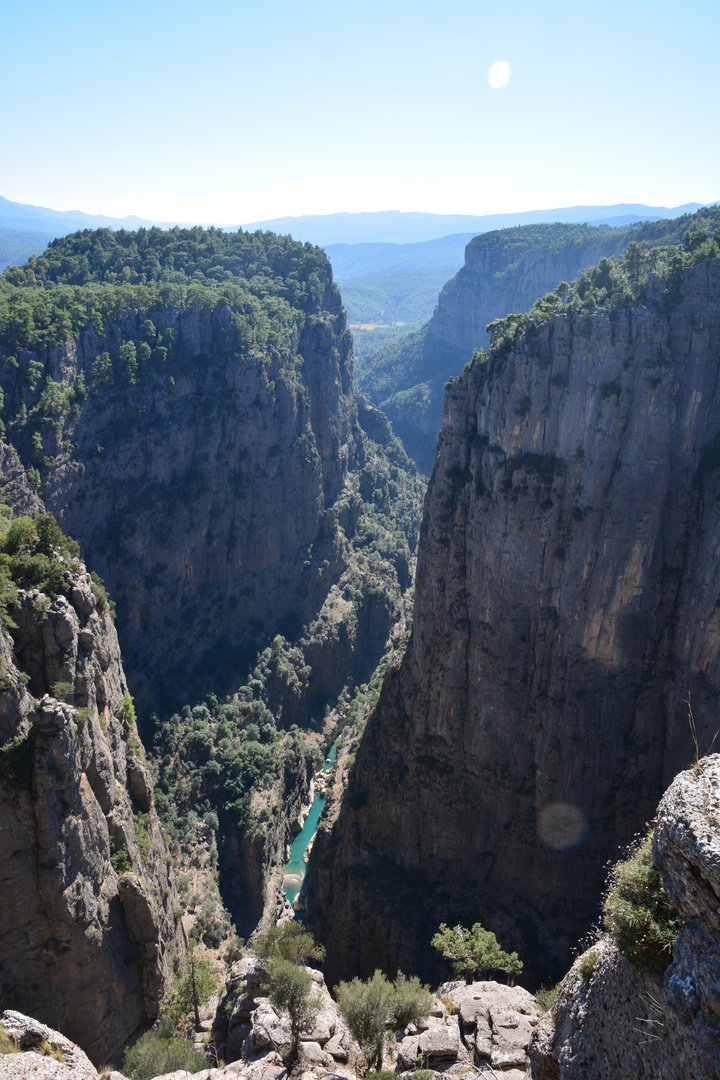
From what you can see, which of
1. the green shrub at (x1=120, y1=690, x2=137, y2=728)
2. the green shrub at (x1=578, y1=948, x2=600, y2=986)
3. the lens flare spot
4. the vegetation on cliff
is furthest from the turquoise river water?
the vegetation on cliff

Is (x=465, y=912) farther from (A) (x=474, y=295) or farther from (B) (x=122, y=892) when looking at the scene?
(A) (x=474, y=295)

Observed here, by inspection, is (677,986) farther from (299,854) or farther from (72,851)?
(299,854)

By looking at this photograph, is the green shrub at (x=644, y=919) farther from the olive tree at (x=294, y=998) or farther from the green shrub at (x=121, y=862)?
the green shrub at (x=121, y=862)

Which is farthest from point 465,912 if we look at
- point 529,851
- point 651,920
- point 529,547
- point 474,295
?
point 474,295

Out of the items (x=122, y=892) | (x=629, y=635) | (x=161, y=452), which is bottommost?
(x=122, y=892)

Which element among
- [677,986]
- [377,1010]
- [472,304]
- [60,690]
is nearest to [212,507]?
[60,690]

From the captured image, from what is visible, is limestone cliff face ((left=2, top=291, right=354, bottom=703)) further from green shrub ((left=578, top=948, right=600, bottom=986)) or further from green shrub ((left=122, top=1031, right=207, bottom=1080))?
green shrub ((left=578, top=948, right=600, bottom=986))
